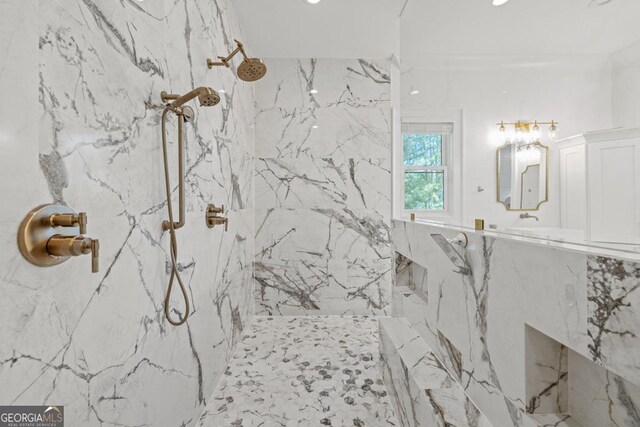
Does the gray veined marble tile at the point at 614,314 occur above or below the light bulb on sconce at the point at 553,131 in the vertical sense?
below

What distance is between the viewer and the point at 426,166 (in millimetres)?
1888

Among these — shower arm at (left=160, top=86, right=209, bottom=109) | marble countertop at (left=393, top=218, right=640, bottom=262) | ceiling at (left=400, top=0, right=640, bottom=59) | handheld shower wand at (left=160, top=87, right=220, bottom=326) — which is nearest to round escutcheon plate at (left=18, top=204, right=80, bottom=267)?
handheld shower wand at (left=160, top=87, right=220, bottom=326)

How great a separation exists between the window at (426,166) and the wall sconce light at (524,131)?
1.14 feet

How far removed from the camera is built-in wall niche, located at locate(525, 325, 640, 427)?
0.91m

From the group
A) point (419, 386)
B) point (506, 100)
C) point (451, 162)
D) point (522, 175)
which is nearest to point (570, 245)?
point (522, 175)

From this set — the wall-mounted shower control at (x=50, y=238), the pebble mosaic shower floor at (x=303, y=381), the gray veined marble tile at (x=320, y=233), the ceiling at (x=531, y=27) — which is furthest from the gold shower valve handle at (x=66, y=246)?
the gray veined marble tile at (x=320, y=233)

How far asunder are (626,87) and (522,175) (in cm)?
40

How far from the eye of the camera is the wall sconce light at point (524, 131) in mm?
979

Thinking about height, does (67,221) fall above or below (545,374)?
above

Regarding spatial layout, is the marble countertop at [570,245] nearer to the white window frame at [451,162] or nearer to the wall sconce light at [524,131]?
the white window frame at [451,162]

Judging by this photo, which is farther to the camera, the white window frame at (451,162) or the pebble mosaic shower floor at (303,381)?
the pebble mosaic shower floor at (303,381)

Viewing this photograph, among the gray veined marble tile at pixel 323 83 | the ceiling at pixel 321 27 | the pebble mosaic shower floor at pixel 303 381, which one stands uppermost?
the ceiling at pixel 321 27

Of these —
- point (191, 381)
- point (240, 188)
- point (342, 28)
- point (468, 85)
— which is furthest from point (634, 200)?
point (342, 28)

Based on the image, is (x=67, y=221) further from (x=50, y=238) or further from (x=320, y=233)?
(x=320, y=233)
